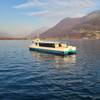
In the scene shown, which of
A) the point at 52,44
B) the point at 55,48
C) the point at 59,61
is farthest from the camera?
the point at 52,44

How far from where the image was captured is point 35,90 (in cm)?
2391

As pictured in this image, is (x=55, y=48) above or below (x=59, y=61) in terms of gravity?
above

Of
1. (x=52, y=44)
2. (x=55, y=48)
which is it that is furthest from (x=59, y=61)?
(x=52, y=44)

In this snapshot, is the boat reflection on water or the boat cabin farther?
the boat cabin

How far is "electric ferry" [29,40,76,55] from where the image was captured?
229ft

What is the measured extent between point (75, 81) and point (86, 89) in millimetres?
4550

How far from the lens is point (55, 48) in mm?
74688

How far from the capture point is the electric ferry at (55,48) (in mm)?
69894

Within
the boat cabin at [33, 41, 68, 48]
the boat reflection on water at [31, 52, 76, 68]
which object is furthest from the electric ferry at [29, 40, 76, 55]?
the boat reflection on water at [31, 52, 76, 68]

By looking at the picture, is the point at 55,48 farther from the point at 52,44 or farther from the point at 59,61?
the point at 59,61

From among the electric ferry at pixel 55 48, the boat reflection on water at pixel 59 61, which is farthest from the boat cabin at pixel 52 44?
the boat reflection on water at pixel 59 61

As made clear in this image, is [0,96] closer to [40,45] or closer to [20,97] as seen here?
[20,97]

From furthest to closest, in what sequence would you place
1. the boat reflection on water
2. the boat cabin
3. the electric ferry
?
1. the boat cabin
2. the electric ferry
3. the boat reflection on water

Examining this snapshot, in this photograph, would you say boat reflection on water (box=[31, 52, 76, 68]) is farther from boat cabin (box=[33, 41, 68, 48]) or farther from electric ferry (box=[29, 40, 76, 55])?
boat cabin (box=[33, 41, 68, 48])
